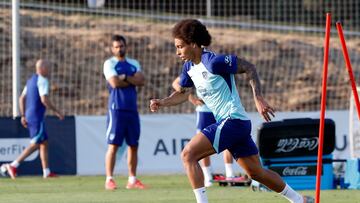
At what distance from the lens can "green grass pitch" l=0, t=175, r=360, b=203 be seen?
12797 mm

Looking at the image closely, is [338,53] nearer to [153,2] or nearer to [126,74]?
[153,2]

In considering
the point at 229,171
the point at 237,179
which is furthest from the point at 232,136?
the point at 229,171

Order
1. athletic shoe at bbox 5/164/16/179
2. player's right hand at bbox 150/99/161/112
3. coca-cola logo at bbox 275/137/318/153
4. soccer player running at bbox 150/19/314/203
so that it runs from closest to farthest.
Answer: soccer player running at bbox 150/19/314/203 → player's right hand at bbox 150/99/161/112 → coca-cola logo at bbox 275/137/318/153 → athletic shoe at bbox 5/164/16/179

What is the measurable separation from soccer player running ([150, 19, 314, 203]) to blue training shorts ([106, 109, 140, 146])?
4.74m

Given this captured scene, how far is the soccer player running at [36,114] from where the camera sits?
1791cm

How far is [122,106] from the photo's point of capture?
1532 cm

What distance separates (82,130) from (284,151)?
17.4 ft

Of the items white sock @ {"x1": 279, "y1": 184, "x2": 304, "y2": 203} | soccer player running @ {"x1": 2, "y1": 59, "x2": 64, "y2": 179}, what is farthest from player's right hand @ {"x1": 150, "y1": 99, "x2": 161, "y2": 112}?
soccer player running @ {"x1": 2, "y1": 59, "x2": 64, "y2": 179}

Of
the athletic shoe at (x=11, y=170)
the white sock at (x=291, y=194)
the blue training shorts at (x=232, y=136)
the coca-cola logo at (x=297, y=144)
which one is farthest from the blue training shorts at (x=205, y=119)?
the blue training shorts at (x=232, y=136)

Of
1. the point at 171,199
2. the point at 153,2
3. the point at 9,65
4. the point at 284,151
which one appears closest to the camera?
the point at 171,199

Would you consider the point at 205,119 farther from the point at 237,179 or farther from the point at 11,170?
the point at 11,170

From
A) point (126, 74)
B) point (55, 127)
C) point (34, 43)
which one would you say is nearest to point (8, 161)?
point (55, 127)

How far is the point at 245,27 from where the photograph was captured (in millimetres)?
28312

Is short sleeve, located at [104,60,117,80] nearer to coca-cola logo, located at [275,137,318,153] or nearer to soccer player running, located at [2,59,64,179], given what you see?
coca-cola logo, located at [275,137,318,153]
